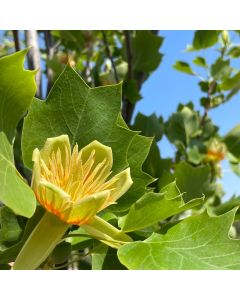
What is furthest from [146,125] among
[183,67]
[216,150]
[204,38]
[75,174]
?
[183,67]

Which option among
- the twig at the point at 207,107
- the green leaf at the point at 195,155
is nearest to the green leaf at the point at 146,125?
the green leaf at the point at 195,155

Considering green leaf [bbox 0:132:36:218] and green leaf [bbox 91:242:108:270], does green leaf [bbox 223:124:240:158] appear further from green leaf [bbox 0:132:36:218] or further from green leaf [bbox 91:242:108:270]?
green leaf [bbox 0:132:36:218]

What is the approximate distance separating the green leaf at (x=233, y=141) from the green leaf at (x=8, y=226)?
4.93 feet

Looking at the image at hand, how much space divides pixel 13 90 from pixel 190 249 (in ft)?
0.95

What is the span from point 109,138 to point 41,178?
12 cm

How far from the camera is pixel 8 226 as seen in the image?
0.69m

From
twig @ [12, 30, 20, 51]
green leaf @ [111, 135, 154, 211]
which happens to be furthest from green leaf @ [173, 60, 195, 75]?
green leaf @ [111, 135, 154, 211]

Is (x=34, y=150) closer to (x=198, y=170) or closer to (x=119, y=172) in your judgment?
(x=119, y=172)

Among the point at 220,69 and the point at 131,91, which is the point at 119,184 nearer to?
the point at 131,91

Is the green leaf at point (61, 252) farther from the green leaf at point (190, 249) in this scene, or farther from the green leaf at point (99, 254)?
the green leaf at point (190, 249)

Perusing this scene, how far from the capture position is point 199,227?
60 centimetres

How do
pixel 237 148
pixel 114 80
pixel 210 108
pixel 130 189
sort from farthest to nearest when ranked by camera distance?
pixel 210 108, pixel 237 148, pixel 114 80, pixel 130 189

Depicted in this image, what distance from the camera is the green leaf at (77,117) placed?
65cm

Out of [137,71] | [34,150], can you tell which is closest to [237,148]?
[137,71]
